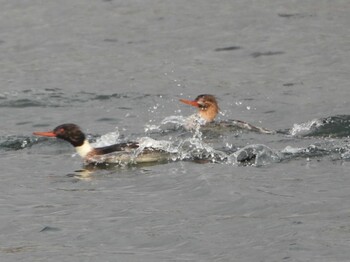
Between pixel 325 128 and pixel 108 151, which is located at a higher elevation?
pixel 108 151

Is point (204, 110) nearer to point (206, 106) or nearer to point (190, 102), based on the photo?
point (206, 106)

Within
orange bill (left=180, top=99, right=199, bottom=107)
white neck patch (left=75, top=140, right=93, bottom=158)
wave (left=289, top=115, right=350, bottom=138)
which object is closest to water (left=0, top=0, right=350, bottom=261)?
wave (left=289, top=115, right=350, bottom=138)

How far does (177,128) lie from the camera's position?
62.5 feet

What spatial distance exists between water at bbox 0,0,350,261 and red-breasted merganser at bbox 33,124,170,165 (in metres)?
0.24

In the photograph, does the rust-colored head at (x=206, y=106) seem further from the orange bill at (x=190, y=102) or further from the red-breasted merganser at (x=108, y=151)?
the red-breasted merganser at (x=108, y=151)

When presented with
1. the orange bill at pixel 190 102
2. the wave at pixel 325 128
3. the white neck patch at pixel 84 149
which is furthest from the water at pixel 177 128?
the orange bill at pixel 190 102

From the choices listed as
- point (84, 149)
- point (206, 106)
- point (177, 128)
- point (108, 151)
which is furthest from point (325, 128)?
point (84, 149)

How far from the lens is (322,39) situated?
77.4 ft

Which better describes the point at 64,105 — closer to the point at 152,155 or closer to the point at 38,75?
the point at 38,75

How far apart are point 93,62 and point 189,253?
1183 cm

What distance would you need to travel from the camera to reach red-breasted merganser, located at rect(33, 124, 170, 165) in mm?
16453

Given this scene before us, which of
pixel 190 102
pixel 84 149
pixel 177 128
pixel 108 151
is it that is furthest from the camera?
pixel 177 128

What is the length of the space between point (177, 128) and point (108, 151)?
2.59 metres

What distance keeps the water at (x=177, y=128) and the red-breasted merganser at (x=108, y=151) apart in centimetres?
24
